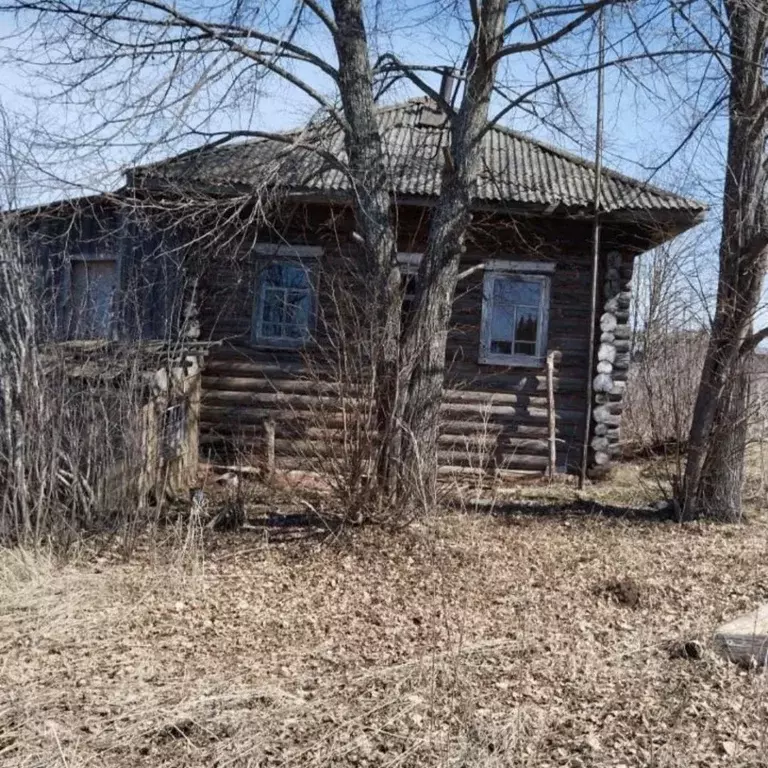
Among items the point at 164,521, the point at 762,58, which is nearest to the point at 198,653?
the point at 164,521

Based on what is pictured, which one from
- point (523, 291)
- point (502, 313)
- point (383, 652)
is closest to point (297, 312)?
point (502, 313)

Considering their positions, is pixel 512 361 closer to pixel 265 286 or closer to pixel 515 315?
pixel 515 315

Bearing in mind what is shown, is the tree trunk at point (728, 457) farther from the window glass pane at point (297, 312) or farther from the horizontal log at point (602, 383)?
the window glass pane at point (297, 312)

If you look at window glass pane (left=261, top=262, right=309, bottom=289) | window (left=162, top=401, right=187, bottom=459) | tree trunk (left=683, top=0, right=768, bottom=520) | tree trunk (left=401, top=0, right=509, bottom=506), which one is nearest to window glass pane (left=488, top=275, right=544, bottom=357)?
window glass pane (left=261, top=262, right=309, bottom=289)

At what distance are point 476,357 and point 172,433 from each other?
172 inches

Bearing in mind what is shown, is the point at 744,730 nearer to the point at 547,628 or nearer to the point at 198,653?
the point at 547,628

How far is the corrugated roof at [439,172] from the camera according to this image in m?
8.85

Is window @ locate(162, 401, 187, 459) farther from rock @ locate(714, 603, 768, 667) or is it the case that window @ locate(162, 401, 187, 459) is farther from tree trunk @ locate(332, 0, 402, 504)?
rock @ locate(714, 603, 768, 667)

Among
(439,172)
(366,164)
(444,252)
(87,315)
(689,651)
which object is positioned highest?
(439,172)

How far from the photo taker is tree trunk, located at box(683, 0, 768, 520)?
24.4 ft

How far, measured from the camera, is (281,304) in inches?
434

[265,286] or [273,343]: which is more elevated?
[265,286]

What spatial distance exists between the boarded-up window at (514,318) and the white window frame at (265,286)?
2.20 meters

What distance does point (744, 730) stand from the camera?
3748 mm
